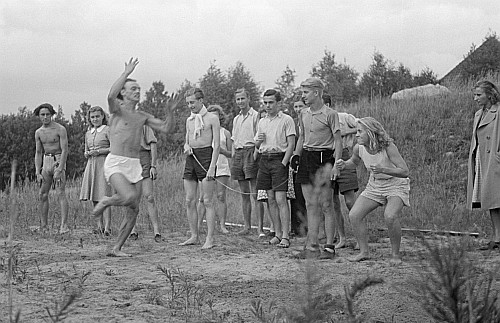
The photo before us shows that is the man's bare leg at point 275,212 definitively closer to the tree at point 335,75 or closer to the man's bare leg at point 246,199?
the man's bare leg at point 246,199

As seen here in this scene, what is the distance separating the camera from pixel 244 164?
10102mm

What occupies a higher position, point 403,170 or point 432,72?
point 432,72

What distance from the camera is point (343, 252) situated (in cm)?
816

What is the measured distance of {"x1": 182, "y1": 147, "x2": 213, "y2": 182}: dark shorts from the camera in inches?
340

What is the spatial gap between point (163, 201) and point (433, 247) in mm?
13704

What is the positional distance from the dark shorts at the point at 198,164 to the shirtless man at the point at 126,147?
1.01 meters

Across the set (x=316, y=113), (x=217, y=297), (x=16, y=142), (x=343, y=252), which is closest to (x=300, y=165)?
(x=316, y=113)

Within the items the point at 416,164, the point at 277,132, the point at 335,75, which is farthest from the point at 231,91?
the point at 277,132

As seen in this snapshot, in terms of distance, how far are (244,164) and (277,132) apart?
4.07 ft

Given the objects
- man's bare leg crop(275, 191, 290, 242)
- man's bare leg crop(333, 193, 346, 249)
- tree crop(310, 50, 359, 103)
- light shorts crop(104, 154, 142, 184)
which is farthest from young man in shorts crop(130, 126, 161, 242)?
tree crop(310, 50, 359, 103)

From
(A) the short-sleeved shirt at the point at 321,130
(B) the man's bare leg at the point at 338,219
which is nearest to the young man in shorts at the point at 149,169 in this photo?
(B) the man's bare leg at the point at 338,219

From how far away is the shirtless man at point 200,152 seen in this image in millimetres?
8547

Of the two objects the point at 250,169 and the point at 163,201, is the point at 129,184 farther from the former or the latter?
the point at 163,201

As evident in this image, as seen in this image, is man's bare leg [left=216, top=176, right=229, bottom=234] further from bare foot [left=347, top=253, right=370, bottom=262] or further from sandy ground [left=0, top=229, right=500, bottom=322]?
bare foot [left=347, top=253, right=370, bottom=262]
